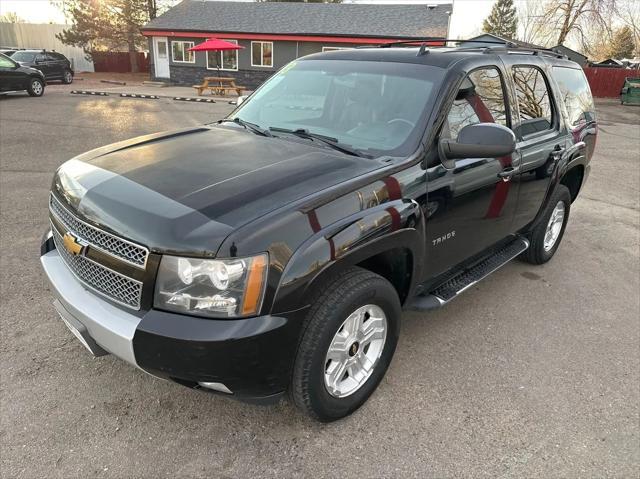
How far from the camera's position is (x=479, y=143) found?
280cm

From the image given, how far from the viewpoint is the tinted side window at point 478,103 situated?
310cm

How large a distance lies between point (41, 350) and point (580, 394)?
3422mm

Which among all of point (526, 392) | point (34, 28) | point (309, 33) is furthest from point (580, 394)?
point (34, 28)

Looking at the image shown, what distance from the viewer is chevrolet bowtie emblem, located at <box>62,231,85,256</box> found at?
2.42 meters

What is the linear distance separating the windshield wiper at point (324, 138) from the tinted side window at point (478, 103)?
0.59 meters

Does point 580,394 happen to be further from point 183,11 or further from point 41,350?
point 183,11

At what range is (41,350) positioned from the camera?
3156 mm

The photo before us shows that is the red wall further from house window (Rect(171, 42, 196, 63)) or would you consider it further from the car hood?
the car hood

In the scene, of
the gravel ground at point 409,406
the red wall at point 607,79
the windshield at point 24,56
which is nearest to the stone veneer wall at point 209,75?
the windshield at point 24,56

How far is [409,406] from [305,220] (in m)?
1.37

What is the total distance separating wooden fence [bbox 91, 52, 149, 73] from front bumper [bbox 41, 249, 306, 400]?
40.9 m

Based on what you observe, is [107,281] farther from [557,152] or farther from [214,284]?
[557,152]

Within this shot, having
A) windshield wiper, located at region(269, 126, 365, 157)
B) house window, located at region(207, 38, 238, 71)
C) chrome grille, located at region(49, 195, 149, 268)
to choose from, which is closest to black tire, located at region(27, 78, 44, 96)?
house window, located at region(207, 38, 238, 71)

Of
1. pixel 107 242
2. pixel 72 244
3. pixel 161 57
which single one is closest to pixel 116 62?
pixel 161 57
